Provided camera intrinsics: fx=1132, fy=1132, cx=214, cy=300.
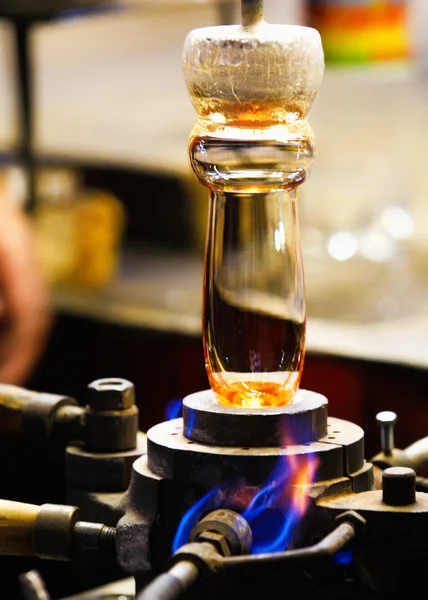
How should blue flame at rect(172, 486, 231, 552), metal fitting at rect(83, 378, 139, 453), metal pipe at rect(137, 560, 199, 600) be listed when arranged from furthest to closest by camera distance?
1. metal fitting at rect(83, 378, 139, 453)
2. blue flame at rect(172, 486, 231, 552)
3. metal pipe at rect(137, 560, 199, 600)

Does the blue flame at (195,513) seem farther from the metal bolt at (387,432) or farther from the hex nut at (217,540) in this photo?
the metal bolt at (387,432)

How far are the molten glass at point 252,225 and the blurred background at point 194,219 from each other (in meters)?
1.00

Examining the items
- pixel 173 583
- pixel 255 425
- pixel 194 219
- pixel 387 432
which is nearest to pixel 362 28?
pixel 194 219

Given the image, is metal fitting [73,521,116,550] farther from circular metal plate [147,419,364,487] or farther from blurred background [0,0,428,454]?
blurred background [0,0,428,454]

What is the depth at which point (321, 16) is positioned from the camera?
2803 mm

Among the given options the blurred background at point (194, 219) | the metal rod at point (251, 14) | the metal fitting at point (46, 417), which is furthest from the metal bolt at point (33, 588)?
the blurred background at point (194, 219)

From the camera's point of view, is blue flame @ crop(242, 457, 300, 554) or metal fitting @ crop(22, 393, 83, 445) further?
metal fitting @ crop(22, 393, 83, 445)

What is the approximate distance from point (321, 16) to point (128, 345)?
107 cm

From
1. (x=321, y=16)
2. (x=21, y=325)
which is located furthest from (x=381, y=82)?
(x=21, y=325)

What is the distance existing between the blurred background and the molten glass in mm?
1003

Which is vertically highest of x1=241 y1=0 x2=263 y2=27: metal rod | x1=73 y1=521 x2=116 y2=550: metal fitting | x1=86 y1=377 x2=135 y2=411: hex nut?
x1=241 y1=0 x2=263 y2=27: metal rod

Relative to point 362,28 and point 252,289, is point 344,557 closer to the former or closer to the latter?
point 252,289

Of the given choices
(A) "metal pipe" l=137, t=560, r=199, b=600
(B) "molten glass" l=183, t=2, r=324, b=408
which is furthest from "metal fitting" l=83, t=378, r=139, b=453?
(A) "metal pipe" l=137, t=560, r=199, b=600

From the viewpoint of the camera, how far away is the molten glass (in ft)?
2.18
